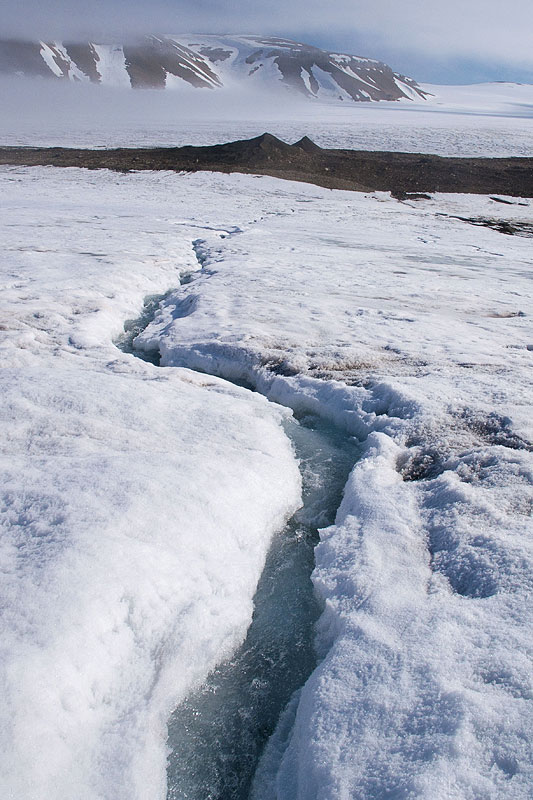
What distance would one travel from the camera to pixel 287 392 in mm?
4918

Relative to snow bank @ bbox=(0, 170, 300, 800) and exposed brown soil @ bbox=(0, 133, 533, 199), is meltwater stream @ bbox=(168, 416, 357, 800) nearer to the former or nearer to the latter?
snow bank @ bbox=(0, 170, 300, 800)

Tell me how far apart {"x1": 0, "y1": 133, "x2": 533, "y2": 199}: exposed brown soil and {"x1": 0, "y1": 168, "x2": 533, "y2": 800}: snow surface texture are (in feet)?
56.9

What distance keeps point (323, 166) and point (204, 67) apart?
346 feet

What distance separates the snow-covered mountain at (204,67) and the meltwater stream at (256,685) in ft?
357

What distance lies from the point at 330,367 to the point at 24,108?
8230 centimetres

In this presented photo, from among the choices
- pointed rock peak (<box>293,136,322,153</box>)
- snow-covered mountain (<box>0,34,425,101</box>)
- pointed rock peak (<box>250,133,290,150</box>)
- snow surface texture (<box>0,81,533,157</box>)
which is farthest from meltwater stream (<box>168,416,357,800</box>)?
snow-covered mountain (<box>0,34,425,101</box>)

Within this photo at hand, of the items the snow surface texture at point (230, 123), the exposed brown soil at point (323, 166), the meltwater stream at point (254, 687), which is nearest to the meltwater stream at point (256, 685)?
the meltwater stream at point (254, 687)

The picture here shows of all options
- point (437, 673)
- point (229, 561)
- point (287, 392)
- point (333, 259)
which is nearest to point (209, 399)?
point (287, 392)

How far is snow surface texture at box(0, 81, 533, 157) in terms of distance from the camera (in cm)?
3725

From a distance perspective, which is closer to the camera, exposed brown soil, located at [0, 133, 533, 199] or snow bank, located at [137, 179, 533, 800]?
snow bank, located at [137, 179, 533, 800]

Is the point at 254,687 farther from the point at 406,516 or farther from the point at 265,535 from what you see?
the point at 406,516

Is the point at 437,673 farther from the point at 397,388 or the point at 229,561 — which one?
the point at 397,388

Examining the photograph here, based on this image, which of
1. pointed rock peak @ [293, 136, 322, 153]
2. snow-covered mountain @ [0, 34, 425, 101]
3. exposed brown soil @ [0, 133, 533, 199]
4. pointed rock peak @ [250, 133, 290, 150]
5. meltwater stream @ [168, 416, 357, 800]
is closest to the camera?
meltwater stream @ [168, 416, 357, 800]

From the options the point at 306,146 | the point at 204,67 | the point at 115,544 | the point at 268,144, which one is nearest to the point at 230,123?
the point at 306,146
